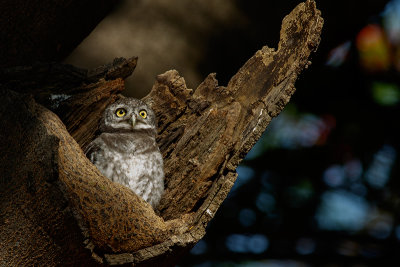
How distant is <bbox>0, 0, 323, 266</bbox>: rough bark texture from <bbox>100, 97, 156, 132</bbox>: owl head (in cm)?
8

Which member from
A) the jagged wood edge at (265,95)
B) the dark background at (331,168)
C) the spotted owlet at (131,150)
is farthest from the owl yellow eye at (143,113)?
the dark background at (331,168)

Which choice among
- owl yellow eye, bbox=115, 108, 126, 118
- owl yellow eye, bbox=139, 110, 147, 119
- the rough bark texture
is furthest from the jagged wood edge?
owl yellow eye, bbox=115, 108, 126, 118

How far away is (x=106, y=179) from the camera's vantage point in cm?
193

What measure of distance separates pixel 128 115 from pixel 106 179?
109 cm

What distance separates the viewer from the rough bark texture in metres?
1.74

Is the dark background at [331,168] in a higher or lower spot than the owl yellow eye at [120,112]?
higher

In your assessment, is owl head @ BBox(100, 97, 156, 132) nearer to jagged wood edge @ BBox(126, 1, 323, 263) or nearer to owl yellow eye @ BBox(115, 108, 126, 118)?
owl yellow eye @ BBox(115, 108, 126, 118)

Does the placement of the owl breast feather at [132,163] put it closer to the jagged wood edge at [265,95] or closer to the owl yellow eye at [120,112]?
the owl yellow eye at [120,112]

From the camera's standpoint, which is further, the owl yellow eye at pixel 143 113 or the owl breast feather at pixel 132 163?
the owl yellow eye at pixel 143 113

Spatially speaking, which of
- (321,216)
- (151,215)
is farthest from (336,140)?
(151,215)

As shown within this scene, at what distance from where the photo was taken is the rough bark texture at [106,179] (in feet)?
5.70

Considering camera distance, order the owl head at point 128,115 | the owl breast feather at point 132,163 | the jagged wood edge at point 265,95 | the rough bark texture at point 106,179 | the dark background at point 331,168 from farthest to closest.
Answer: the dark background at point 331,168, the owl head at point 128,115, the owl breast feather at point 132,163, the jagged wood edge at point 265,95, the rough bark texture at point 106,179

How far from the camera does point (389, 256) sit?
3.67 m

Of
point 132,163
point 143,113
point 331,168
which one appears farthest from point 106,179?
Result: point 331,168
